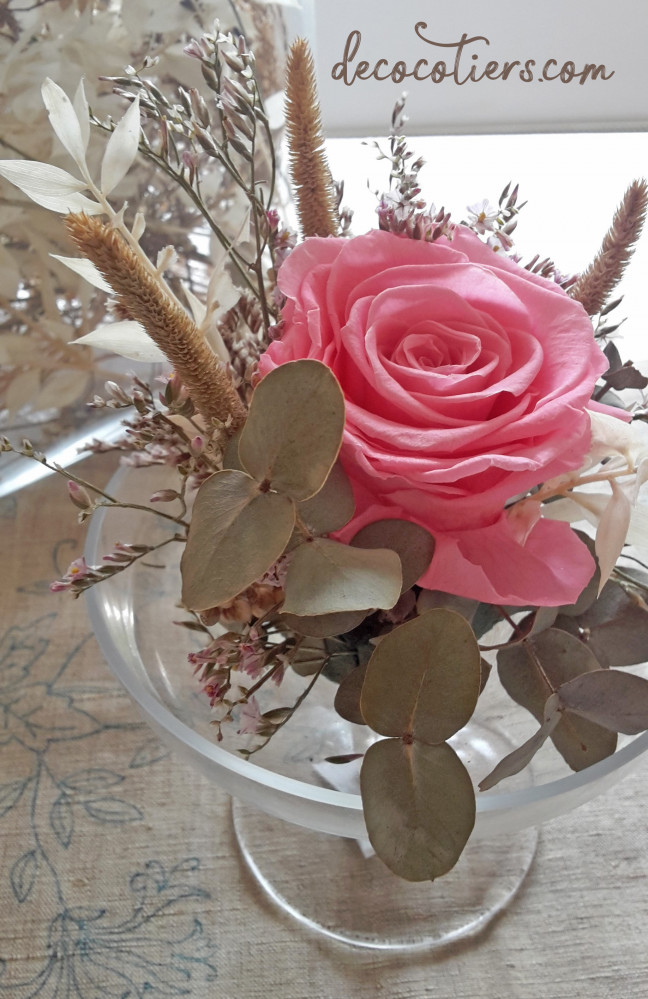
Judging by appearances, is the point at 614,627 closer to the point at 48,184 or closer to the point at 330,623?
the point at 330,623

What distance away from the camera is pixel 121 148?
0.24 meters

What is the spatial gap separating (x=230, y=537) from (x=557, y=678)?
0.15 metres

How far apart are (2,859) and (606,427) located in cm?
37

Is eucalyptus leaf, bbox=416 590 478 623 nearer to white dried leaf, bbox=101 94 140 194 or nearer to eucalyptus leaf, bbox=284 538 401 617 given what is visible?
eucalyptus leaf, bbox=284 538 401 617

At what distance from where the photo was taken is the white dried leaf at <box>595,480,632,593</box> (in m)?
0.26

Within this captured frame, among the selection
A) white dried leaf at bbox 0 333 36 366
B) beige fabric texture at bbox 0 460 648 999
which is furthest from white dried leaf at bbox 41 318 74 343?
beige fabric texture at bbox 0 460 648 999

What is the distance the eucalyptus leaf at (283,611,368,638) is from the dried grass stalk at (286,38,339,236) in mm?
139

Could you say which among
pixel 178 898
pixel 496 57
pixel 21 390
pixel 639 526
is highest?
pixel 496 57

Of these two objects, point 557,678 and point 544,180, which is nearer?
point 557,678

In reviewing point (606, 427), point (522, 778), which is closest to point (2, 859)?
point (522, 778)

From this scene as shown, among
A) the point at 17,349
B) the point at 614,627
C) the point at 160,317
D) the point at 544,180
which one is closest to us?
the point at 160,317

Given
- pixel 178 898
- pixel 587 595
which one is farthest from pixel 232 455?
pixel 178 898

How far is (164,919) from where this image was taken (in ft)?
1.34

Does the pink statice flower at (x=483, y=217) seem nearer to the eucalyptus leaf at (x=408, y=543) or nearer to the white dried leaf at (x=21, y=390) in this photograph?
the eucalyptus leaf at (x=408, y=543)
